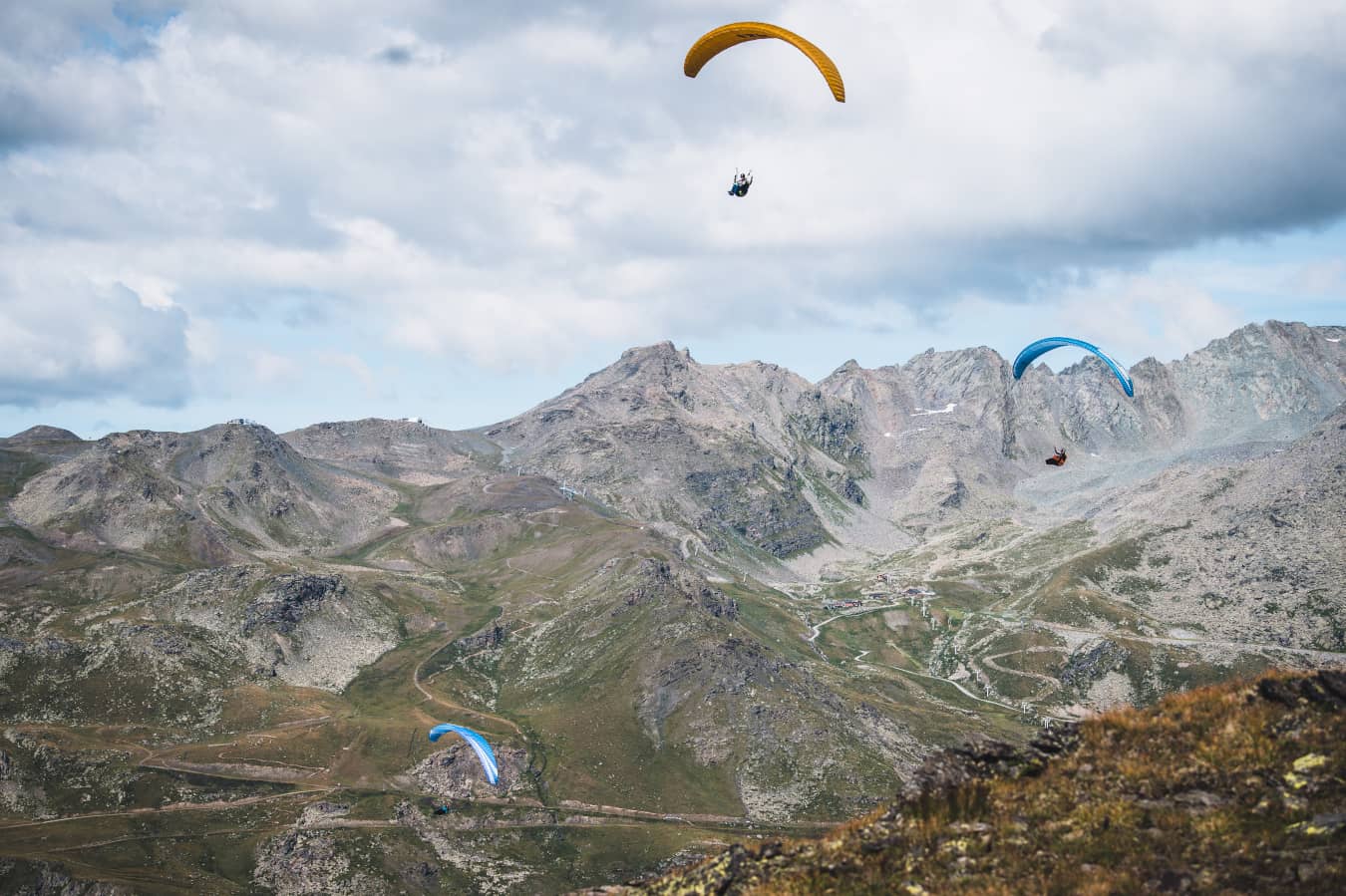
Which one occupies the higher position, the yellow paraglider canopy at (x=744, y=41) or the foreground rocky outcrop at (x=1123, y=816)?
the yellow paraglider canopy at (x=744, y=41)

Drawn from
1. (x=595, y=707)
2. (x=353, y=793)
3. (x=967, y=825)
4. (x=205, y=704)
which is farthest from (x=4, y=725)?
(x=967, y=825)

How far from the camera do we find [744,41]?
5284 centimetres

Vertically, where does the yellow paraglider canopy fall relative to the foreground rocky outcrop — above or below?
above

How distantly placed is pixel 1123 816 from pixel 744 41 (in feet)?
158

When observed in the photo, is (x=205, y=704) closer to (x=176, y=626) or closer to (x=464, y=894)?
(x=176, y=626)

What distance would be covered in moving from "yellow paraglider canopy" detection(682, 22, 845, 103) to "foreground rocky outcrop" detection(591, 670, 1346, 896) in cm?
3826

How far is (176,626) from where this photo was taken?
176375 mm

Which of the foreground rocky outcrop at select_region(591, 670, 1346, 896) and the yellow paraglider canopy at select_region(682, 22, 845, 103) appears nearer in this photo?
the foreground rocky outcrop at select_region(591, 670, 1346, 896)

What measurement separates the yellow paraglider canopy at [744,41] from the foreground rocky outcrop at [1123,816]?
126 feet

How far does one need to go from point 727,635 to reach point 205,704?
108m

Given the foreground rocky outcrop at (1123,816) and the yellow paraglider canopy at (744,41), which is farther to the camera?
the yellow paraglider canopy at (744,41)

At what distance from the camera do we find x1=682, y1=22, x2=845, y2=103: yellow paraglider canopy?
49250mm

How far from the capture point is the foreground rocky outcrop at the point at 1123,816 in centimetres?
1866

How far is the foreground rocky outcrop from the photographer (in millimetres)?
18656
